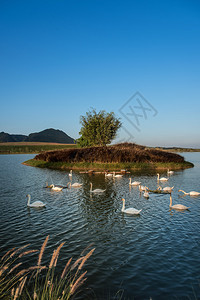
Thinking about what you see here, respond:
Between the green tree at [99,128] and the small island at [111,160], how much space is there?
659 inches

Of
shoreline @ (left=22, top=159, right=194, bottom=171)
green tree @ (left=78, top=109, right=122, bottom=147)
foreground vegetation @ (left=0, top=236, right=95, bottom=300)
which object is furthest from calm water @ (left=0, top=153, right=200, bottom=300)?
green tree @ (left=78, top=109, right=122, bottom=147)

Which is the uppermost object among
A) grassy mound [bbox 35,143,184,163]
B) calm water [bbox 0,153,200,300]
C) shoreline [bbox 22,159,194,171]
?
grassy mound [bbox 35,143,184,163]

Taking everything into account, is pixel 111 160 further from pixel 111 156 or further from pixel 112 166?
pixel 112 166

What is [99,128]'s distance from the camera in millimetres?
67812

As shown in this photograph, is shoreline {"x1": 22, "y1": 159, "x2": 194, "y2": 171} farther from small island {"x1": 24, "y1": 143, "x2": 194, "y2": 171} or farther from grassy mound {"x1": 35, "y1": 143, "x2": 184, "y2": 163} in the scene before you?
grassy mound {"x1": 35, "y1": 143, "x2": 184, "y2": 163}

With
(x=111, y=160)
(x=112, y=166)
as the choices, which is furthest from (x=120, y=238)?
(x=111, y=160)

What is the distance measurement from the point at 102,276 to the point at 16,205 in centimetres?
1163

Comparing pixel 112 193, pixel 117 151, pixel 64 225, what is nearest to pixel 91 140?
pixel 117 151

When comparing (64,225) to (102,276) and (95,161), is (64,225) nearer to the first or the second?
(102,276)

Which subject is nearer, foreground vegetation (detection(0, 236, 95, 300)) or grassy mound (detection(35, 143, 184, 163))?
foreground vegetation (detection(0, 236, 95, 300))

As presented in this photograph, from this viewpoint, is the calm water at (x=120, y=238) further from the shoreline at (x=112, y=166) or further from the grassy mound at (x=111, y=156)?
the grassy mound at (x=111, y=156)

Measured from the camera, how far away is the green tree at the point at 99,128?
68.0 meters

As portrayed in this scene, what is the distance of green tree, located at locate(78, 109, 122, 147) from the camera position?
68.0 m

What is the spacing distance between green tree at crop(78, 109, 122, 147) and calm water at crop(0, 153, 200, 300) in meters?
47.5
